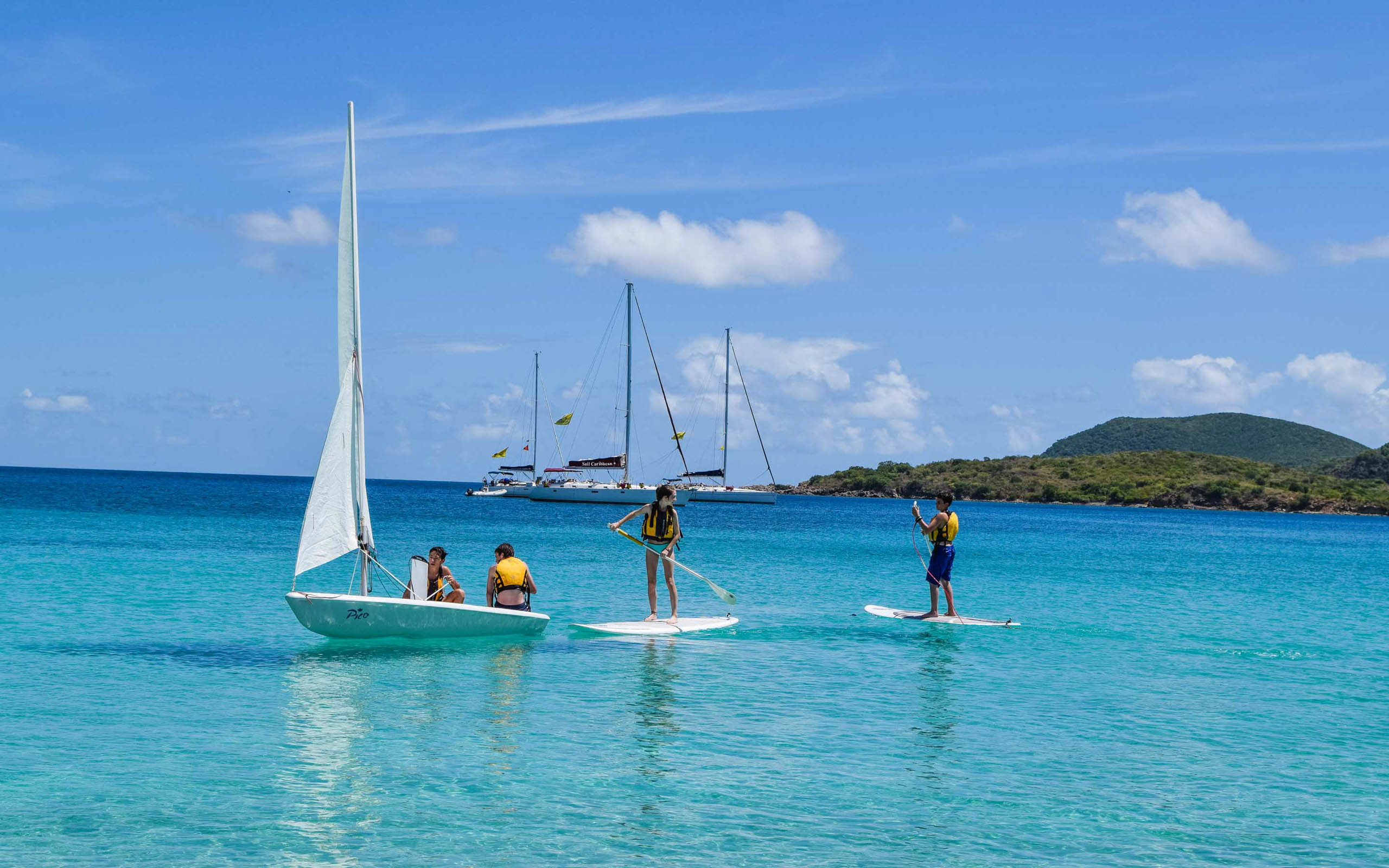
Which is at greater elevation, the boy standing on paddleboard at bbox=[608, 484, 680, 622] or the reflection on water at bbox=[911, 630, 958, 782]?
the boy standing on paddleboard at bbox=[608, 484, 680, 622]

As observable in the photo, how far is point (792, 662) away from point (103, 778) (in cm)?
973

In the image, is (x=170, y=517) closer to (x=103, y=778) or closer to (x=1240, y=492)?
(x=103, y=778)

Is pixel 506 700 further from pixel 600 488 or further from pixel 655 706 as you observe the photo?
pixel 600 488

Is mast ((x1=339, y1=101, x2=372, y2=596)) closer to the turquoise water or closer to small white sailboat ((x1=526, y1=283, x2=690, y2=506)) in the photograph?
the turquoise water

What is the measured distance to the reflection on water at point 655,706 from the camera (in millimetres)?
11383

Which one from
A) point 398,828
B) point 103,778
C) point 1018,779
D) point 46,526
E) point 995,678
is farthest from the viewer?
point 46,526

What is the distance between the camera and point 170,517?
66.9 meters

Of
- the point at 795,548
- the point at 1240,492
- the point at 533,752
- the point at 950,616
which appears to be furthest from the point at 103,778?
the point at 1240,492

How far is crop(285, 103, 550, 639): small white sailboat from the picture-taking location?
1606cm

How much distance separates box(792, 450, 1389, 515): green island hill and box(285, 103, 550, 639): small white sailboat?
16047 centimetres

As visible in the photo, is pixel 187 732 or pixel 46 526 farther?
pixel 46 526

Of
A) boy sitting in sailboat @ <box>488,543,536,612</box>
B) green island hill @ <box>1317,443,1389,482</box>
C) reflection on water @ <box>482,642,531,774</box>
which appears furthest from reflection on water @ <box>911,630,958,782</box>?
green island hill @ <box>1317,443,1389,482</box>

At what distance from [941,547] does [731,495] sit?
3965 inches

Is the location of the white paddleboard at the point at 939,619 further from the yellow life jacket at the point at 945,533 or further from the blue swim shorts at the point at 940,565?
the yellow life jacket at the point at 945,533
